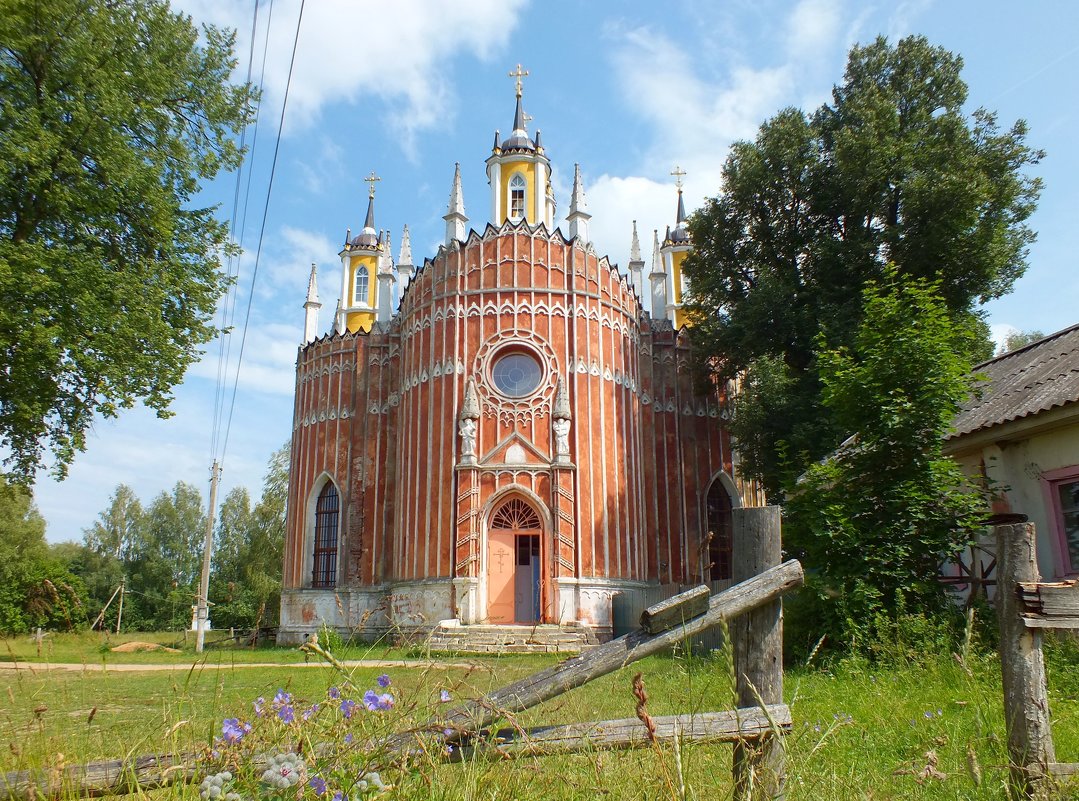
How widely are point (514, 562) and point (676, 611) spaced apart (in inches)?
785

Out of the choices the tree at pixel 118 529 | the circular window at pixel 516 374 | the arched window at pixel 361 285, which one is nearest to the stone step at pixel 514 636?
the circular window at pixel 516 374

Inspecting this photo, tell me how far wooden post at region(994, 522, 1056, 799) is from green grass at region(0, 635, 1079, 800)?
0.54 ft

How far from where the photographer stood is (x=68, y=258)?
15898 millimetres

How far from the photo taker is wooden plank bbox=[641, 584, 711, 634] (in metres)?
3.42

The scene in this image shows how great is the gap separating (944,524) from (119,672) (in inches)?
540

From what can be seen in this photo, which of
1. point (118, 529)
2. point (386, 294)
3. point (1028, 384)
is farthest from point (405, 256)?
point (118, 529)

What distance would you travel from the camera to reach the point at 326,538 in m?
27.8

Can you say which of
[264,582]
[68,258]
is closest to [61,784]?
[68,258]

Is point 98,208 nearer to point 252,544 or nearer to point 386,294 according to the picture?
point 386,294

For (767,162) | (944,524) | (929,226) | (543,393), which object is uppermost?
(767,162)

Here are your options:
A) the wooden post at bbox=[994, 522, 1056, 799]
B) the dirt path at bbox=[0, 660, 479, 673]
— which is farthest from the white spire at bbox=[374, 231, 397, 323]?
the wooden post at bbox=[994, 522, 1056, 799]

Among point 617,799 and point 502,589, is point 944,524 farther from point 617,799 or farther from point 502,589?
point 502,589

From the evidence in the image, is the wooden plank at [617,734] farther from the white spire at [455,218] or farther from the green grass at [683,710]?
the white spire at [455,218]

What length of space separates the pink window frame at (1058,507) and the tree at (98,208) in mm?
16973
